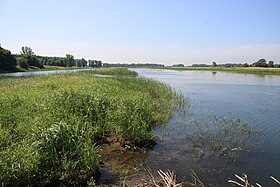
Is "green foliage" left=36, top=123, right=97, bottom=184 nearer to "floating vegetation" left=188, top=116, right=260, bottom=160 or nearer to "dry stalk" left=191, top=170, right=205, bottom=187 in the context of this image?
"dry stalk" left=191, top=170, right=205, bottom=187

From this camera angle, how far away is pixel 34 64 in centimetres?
8381

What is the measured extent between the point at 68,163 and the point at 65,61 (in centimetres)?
12177

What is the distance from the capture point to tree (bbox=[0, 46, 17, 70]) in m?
56.7

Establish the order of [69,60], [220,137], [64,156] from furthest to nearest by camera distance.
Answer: [69,60], [220,137], [64,156]

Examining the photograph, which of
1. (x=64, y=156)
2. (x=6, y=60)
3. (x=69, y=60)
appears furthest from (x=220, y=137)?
(x=69, y=60)

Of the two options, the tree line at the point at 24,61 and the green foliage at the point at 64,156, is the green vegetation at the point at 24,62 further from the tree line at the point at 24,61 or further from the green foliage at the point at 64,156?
the green foliage at the point at 64,156

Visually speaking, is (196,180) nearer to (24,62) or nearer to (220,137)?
(220,137)

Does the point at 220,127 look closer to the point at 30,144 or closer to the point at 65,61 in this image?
the point at 30,144

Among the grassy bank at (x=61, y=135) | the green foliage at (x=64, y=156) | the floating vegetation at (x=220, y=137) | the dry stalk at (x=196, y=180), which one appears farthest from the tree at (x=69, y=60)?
the dry stalk at (x=196, y=180)

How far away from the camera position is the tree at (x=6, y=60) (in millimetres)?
56700

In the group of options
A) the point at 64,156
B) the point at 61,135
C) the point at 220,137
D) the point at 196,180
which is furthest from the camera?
→ the point at 220,137

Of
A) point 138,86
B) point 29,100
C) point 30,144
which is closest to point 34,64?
point 138,86

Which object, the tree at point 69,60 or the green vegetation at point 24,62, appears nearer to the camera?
the green vegetation at point 24,62

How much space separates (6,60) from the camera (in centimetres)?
5856
